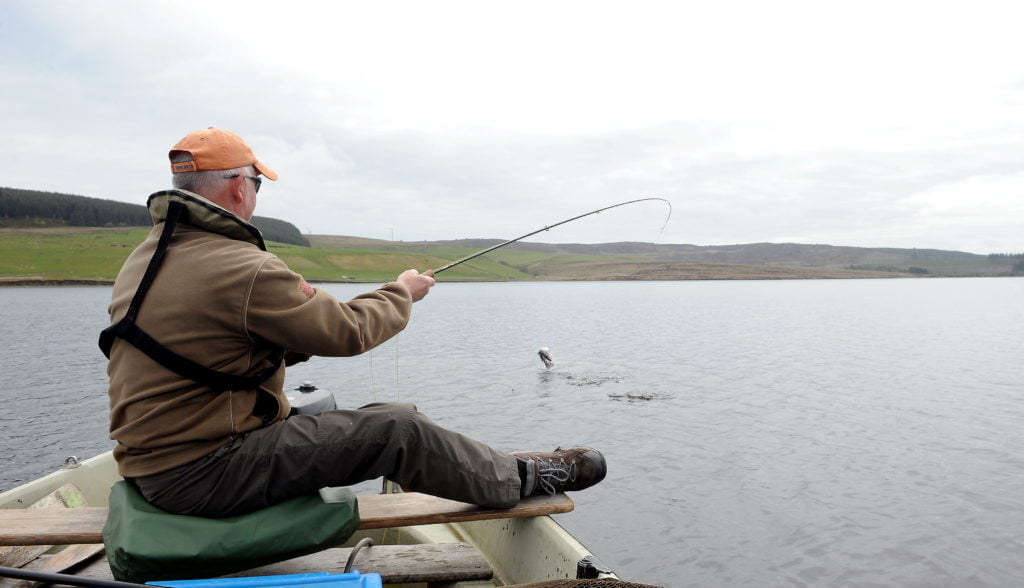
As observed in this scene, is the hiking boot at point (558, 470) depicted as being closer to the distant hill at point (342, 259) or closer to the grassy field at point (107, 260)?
the grassy field at point (107, 260)

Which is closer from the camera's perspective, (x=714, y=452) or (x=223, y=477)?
(x=223, y=477)

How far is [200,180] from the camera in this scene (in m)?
3.12

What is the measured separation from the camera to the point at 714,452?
1140 cm

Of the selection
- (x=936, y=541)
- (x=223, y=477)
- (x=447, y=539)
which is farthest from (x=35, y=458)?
(x=936, y=541)

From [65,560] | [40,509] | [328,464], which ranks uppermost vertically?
[328,464]

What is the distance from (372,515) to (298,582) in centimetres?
89

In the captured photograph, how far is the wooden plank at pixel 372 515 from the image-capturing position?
3449 mm

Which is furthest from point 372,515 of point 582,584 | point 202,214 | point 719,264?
point 719,264

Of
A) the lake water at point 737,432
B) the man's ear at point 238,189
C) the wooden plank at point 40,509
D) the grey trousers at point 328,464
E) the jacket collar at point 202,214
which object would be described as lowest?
the lake water at point 737,432

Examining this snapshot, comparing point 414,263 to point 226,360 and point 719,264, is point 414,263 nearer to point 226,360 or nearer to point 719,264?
point 719,264

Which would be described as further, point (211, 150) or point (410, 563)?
point (410, 563)

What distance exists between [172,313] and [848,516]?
8.63 metres

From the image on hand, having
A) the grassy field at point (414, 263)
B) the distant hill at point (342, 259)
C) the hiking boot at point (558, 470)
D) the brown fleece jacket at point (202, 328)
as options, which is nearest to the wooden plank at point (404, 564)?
the hiking boot at point (558, 470)

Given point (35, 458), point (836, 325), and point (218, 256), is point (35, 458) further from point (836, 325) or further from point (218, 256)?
point (836, 325)
